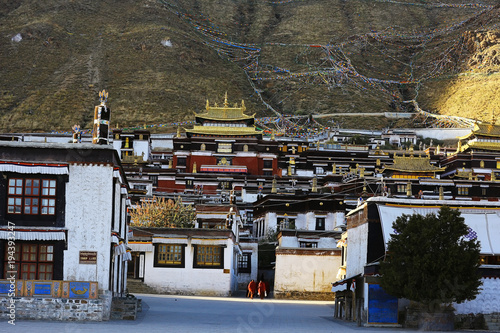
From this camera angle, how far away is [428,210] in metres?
30.0

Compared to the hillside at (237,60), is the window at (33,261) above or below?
below

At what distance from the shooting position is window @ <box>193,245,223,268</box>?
44.0 meters

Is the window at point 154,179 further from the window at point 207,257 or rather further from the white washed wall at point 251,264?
the window at point 207,257

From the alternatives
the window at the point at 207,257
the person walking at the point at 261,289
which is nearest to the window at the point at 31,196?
the person walking at the point at 261,289

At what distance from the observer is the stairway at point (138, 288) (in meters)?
43.7

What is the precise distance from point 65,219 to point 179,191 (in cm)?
5065

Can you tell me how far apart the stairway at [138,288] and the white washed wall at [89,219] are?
16.8 metres

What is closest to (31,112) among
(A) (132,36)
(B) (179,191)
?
(A) (132,36)

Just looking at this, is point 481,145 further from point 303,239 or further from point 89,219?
point 89,219

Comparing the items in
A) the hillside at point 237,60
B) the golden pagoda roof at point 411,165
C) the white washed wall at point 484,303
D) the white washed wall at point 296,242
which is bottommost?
the white washed wall at point 484,303

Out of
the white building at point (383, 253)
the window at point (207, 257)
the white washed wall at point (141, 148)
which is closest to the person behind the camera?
the white building at point (383, 253)

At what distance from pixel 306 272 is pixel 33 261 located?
63.5 feet

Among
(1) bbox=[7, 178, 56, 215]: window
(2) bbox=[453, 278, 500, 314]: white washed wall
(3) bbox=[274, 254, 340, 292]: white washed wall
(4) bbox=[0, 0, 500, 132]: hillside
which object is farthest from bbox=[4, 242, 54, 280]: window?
(4) bbox=[0, 0, 500, 132]: hillside

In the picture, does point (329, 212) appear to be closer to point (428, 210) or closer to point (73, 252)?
point (428, 210)
